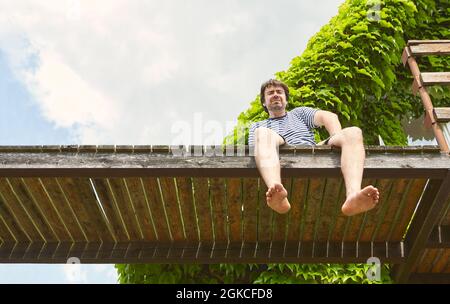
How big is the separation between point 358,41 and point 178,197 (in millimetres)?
4307

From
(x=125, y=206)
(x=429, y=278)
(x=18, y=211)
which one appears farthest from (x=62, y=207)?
(x=429, y=278)

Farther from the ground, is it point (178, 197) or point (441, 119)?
point (441, 119)

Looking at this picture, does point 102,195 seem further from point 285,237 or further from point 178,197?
point 285,237

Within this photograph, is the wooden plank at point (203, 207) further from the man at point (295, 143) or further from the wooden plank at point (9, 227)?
the wooden plank at point (9, 227)

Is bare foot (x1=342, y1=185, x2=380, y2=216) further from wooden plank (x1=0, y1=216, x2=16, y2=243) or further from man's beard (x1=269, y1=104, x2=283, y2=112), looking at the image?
wooden plank (x1=0, y1=216, x2=16, y2=243)

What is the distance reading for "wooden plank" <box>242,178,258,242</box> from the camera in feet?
13.3

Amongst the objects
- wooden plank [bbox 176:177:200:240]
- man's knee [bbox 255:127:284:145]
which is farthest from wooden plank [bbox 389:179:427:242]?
wooden plank [bbox 176:177:200:240]

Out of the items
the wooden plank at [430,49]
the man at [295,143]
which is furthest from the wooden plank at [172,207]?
the wooden plank at [430,49]

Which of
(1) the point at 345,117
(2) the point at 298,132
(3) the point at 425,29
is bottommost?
(2) the point at 298,132

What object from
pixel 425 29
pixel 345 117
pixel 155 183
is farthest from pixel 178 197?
pixel 425 29

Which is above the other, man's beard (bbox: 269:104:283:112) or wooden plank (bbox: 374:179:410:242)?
man's beard (bbox: 269:104:283:112)

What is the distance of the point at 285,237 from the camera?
463cm

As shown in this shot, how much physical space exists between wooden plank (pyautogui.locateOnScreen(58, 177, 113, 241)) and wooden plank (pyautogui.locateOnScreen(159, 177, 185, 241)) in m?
0.54
